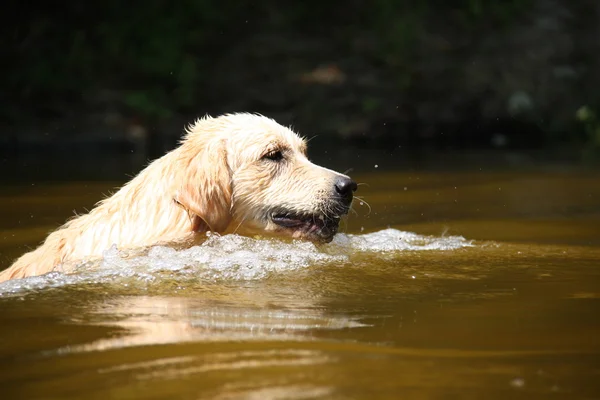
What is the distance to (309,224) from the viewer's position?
616cm

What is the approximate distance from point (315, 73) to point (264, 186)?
11395 mm

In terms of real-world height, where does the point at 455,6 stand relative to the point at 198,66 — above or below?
above

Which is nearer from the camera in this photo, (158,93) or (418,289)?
(418,289)

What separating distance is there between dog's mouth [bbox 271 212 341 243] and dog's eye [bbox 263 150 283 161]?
0.40 meters

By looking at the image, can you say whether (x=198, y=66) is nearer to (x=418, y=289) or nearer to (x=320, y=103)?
(x=320, y=103)

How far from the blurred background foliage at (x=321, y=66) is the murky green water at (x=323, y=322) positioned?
9186mm

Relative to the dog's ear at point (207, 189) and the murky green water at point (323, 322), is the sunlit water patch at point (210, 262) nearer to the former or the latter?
the murky green water at point (323, 322)

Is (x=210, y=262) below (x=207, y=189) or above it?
below

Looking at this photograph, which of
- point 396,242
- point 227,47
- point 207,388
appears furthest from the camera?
point 227,47

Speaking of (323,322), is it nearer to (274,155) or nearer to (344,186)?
(344,186)

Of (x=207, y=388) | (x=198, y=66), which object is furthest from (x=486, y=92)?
(x=207, y=388)

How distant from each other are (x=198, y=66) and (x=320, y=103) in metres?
2.54

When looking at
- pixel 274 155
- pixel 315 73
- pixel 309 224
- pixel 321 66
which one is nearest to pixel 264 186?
pixel 274 155

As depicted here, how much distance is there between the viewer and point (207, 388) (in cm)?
312
